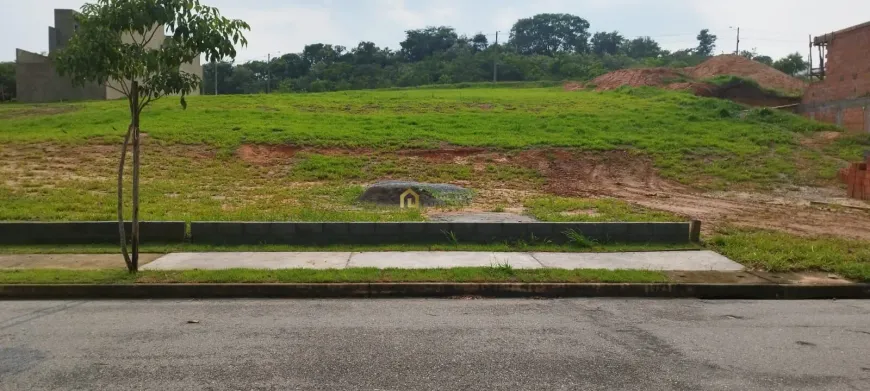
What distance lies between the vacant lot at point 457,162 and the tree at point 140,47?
4.34 m

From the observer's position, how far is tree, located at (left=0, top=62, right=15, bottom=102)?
5521 centimetres

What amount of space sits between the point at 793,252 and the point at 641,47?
99.8 metres

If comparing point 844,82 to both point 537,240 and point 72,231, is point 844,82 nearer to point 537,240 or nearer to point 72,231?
point 537,240

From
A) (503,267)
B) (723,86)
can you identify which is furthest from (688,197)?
(723,86)

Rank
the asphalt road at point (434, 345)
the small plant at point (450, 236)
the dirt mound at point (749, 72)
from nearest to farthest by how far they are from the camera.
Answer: the asphalt road at point (434, 345) < the small plant at point (450, 236) < the dirt mound at point (749, 72)

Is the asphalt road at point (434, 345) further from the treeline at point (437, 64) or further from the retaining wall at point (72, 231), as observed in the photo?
the treeline at point (437, 64)

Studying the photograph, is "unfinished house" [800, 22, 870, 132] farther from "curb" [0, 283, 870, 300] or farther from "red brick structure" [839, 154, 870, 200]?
"curb" [0, 283, 870, 300]

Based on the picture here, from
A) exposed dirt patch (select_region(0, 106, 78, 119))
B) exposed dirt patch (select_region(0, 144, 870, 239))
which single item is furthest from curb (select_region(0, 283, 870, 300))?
exposed dirt patch (select_region(0, 106, 78, 119))

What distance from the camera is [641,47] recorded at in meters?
103

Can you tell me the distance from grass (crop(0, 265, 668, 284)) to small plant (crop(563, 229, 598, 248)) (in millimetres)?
2002

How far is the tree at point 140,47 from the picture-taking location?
8.12 metres

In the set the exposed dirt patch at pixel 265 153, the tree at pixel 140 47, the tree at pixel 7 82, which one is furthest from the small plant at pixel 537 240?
the tree at pixel 7 82

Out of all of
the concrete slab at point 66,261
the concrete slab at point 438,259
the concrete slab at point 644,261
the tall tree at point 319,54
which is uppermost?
the tall tree at point 319,54

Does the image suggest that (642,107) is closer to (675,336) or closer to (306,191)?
(306,191)
